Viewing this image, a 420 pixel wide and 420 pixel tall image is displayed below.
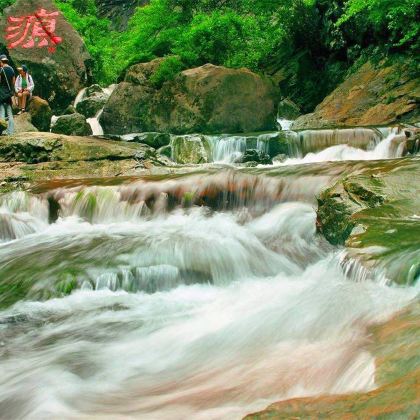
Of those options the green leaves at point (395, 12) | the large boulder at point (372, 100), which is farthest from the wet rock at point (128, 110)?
the green leaves at point (395, 12)

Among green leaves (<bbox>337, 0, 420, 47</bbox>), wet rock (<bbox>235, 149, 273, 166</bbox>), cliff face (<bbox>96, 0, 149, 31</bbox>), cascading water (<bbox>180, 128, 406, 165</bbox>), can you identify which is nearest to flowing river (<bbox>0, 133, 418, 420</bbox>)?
cascading water (<bbox>180, 128, 406, 165</bbox>)

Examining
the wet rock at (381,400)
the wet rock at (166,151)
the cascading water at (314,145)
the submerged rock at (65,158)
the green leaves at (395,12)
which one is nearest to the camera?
the wet rock at (381,400)

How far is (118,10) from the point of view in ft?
120

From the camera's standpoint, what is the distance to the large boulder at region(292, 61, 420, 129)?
13.3 m

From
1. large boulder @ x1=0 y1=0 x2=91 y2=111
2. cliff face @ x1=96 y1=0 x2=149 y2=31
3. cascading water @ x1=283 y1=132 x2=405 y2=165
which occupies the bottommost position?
cascading water @ x1=283 y1=132 x2=405 y2=165

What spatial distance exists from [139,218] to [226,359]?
15.8ft

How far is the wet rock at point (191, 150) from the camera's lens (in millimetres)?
12328

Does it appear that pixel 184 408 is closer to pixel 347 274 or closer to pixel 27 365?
pixel 27 365

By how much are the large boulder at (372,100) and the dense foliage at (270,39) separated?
88 centimetres

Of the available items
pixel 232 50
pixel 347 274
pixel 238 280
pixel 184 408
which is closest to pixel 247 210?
pixel 238 280

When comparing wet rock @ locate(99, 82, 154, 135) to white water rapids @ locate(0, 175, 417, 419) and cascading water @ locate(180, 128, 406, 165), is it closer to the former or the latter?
cascading water @ locate(180, 128, 406, 165)

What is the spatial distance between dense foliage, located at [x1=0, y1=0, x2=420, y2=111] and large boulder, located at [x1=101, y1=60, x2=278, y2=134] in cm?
90

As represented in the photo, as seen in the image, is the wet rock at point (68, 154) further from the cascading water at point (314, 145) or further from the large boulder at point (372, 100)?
the large boulder at point (372, 100)

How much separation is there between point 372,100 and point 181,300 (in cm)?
1158
